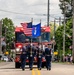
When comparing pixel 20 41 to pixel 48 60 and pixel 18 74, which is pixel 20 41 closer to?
pixel 48 60

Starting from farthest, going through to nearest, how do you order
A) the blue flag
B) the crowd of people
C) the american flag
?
1. the american flag
2. the blue flag
3. the crowd of people

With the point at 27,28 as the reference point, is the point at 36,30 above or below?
below

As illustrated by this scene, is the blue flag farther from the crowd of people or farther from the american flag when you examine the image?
the crowd of people

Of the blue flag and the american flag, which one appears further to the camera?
the american flag

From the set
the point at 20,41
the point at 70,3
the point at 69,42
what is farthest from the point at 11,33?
the point at 20,41

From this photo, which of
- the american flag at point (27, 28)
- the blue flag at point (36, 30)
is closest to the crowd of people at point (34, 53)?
the blue flag at point (36, 30)

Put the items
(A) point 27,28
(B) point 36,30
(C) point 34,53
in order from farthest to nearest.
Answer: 1. (A) point 27,28
2. (B) point 36,30
3. (C) point 34,53

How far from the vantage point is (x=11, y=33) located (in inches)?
5758

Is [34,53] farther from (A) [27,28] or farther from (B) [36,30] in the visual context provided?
(A) [27,28]

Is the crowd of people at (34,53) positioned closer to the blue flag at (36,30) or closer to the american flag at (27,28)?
the blue flag at (36,30)

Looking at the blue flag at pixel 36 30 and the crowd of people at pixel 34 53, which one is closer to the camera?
the crowd of people at pixel 34 53

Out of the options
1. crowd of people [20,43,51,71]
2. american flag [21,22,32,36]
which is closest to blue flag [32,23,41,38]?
american flag [21,22,32,36]

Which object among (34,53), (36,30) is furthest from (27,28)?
(34,53)

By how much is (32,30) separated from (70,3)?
78657 millimetres
